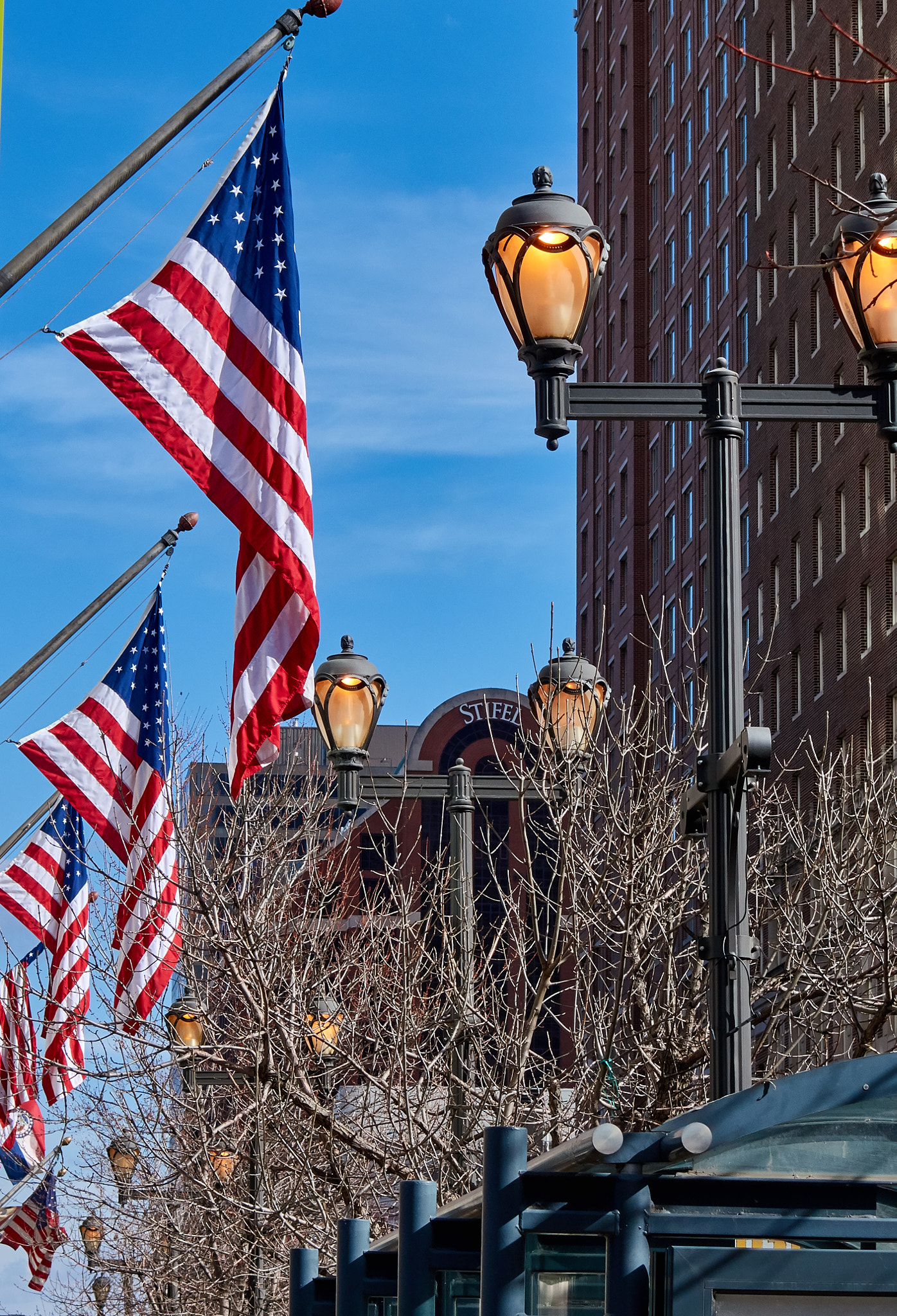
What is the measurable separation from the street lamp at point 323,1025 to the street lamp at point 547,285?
706 cm

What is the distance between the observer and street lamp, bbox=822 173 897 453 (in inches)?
350

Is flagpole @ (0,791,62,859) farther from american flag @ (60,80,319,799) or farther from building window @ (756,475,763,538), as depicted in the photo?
building window @ (756,475,763,538)

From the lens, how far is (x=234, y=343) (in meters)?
11.5

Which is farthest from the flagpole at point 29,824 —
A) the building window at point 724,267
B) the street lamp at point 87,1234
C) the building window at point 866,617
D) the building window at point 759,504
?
the building window at point 724,267

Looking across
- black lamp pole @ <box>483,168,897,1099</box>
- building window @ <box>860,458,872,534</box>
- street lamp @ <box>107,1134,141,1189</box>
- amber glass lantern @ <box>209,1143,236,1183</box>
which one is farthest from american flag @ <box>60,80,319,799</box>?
building window @ <box>860,458,872,534</box>

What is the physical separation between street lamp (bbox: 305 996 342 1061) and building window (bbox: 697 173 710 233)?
206 feet

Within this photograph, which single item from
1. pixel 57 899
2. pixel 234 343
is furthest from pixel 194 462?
pixel 57 899

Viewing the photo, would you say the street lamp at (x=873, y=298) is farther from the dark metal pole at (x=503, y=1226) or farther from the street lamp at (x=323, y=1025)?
the street lamp at (x=323, y=1025)

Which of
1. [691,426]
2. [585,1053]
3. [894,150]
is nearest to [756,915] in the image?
[585,1053]

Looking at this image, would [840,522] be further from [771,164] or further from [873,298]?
[873,298]

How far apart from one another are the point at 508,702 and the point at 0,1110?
6873cm

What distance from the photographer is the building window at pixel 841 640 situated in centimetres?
5603

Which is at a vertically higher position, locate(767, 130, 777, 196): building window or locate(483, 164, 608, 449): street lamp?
locate(767, 130, 777, 196): building window

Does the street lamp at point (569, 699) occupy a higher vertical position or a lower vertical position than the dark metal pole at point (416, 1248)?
higher
